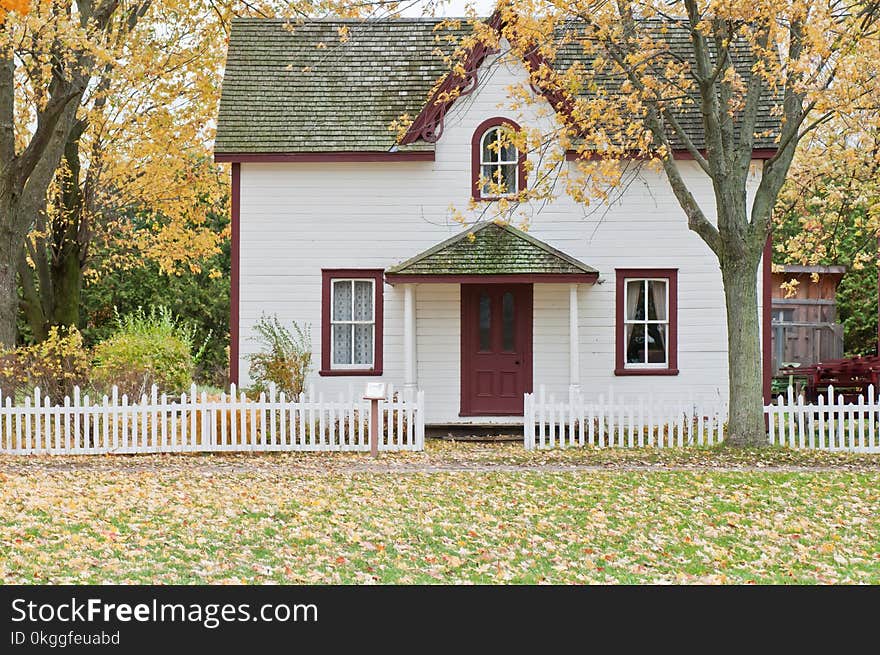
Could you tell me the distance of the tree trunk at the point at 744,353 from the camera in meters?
17.0

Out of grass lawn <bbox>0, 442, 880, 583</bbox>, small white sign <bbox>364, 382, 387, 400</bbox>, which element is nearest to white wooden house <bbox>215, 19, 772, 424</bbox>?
small white sign <bbox>364, 382, 387, 400</bbox>

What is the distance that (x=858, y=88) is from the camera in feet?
50.6

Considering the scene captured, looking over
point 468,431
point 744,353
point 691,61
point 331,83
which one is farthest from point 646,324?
point 331,83

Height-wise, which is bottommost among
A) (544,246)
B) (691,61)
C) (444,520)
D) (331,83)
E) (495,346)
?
(444,520)

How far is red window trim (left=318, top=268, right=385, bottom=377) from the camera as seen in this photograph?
67.6 feet

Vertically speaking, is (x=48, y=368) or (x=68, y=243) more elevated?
(x=68, y=243)

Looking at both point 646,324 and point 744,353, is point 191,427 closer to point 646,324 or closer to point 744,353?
point 646,324

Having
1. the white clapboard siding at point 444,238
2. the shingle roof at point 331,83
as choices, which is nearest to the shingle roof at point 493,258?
the white clapboard siding at point 444,238

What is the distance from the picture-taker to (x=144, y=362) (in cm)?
1900

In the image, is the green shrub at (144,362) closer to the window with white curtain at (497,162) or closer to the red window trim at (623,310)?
the window with white curtain at (497,162)

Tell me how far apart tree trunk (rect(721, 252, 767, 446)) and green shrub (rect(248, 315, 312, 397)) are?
7549 millimetres

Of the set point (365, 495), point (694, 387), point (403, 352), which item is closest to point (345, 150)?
point (403, 352)

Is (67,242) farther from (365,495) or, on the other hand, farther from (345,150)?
(365,495)

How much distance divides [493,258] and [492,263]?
0.16m
